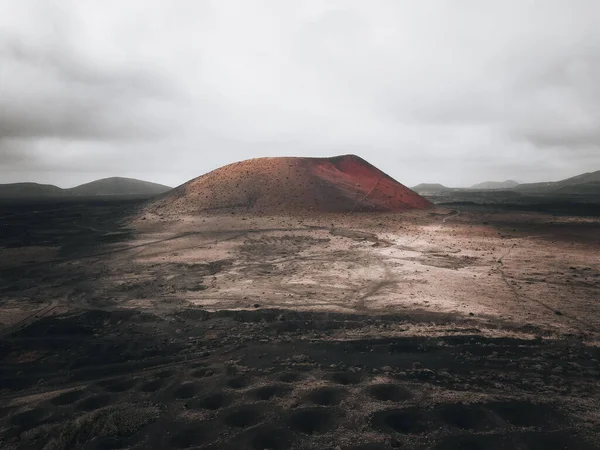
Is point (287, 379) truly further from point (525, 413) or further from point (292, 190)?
point (292, 190)

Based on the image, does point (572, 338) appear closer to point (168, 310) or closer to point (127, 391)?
point (127, 391)

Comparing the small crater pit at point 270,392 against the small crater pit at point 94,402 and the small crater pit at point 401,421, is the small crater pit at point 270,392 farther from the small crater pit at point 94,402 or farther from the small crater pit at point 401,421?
the small crater pit at point 94,402

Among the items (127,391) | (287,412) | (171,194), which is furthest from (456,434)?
(171,194)

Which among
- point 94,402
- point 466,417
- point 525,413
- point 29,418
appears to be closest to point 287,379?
point 466,417

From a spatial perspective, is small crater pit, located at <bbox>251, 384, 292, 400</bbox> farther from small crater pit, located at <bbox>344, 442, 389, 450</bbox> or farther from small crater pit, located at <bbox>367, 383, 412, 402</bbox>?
small crater pit, located at <bbox>344, 442, 389, 450</bbox>

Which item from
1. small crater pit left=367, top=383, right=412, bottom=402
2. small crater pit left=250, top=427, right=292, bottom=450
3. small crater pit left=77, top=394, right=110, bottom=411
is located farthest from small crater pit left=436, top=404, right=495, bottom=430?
small crater pit left=77, top=394, right=110, bottom=411

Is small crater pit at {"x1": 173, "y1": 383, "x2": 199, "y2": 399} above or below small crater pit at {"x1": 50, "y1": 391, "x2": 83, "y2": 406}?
above

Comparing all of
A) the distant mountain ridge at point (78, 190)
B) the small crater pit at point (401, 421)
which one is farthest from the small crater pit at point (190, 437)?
the distant mountain ridge at point (78, 190)
